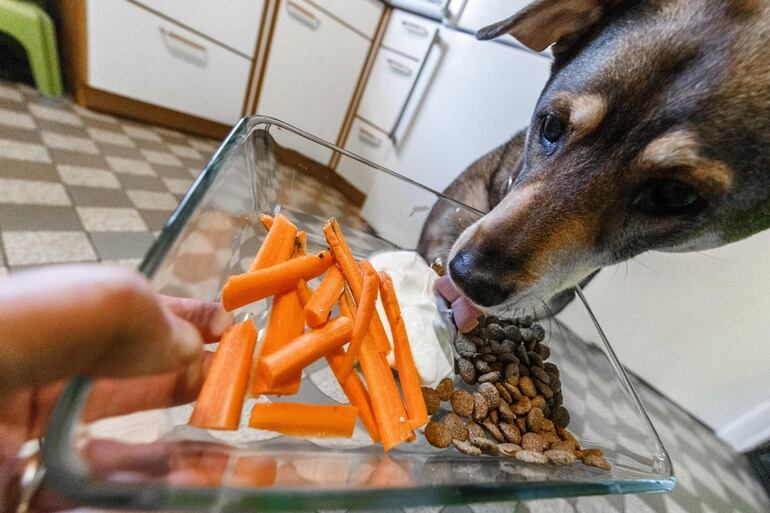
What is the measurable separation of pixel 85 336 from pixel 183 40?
6.22 ft

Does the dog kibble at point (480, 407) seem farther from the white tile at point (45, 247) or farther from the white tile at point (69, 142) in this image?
the white tile at point (69, 142)

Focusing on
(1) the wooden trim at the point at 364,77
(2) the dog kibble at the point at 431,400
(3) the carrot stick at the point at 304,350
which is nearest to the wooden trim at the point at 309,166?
(3) the carrot stick at the point at 304,350

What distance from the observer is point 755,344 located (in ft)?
4.23

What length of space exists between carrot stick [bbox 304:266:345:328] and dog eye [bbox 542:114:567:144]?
45 centimetres

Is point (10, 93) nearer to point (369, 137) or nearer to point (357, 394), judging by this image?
point (369, 137)

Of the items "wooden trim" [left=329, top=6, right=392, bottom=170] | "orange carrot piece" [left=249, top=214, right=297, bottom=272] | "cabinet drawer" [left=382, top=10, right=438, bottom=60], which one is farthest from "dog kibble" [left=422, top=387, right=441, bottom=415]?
"wooden trim" [left=329, top=6, right=392, bottom=170]

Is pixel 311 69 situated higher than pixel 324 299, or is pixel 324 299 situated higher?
pixel 311 69

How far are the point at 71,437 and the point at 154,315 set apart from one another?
0.27ft

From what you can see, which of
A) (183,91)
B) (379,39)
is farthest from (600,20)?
(183,91)

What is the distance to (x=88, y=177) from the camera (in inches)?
44.0

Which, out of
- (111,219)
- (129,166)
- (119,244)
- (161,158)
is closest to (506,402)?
(119,244)

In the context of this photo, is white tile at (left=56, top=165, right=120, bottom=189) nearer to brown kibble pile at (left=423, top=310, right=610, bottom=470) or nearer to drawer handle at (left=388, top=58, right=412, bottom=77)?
brown kibble pile at (left=423, top=310, right=610, bottom=470)

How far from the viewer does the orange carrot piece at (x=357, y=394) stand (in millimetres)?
460

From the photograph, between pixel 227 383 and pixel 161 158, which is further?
pixel 161 158
